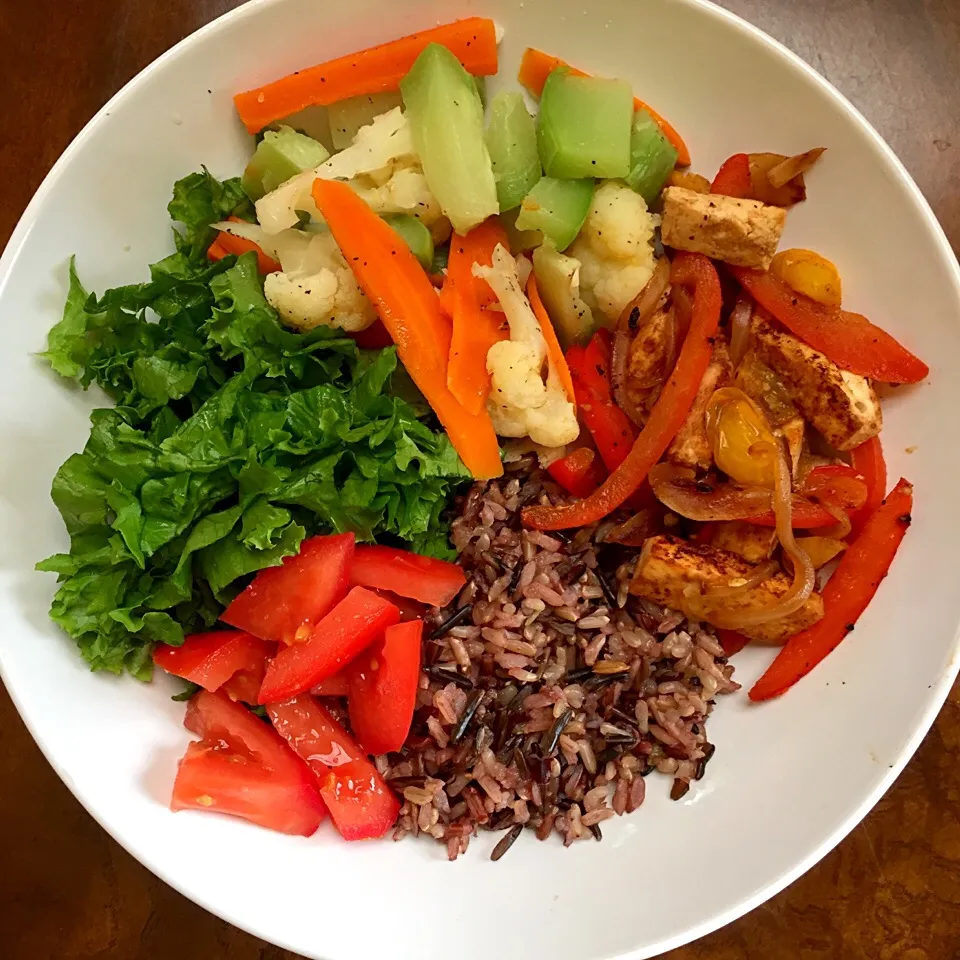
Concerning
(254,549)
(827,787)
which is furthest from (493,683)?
(827,787)

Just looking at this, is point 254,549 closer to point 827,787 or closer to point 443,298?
point 443,298

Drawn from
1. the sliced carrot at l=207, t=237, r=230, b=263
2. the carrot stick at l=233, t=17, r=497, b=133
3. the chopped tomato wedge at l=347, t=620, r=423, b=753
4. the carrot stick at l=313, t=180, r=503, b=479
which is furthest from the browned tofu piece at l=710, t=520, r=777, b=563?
the sliced carrot at l=207, t=237, r=230, b=263

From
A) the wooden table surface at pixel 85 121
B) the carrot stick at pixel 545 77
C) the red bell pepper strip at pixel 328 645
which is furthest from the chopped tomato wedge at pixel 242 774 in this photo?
the carrot stick at pixel 545 77

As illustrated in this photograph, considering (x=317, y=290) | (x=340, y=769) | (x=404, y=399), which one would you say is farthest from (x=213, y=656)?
(x=317, y=290)

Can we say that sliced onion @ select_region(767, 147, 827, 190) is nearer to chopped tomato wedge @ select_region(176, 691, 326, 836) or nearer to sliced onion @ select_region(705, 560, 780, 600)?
sliced onion @ select_region(705, 560, 780, 600)

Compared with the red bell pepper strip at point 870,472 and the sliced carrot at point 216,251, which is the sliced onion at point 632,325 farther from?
the sliced carrot at point 216,251

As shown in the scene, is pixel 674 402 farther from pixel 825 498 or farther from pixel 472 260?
pixel 472 260
